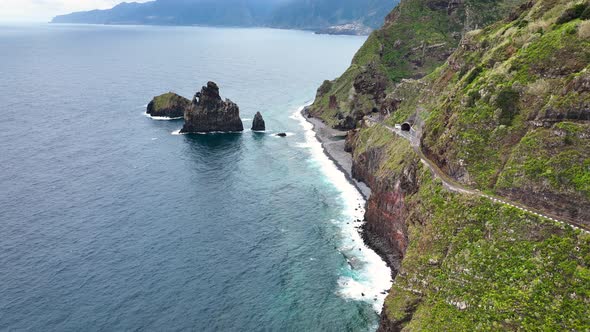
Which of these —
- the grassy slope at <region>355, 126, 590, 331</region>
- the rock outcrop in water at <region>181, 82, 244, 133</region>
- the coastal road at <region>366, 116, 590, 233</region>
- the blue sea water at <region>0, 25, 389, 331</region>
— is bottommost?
the blue sea water at <region>0, 25, 389, 331</region>

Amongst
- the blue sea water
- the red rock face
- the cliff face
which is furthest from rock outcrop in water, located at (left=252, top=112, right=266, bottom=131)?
the cliff face

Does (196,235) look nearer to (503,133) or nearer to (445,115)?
(445,115)

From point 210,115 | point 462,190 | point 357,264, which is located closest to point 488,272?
point 462,190

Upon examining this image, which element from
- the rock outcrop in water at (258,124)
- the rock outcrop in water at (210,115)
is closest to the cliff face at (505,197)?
the rock outcrop in water at (258,124)

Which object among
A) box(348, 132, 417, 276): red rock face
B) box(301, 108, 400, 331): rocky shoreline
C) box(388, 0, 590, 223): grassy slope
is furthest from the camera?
box(348, 132, 417, 276): red rock face

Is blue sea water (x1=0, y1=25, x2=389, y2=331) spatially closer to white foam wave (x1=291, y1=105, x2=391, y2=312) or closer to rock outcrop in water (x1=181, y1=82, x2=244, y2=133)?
white foam wave (x1=291, y1=105, x2=391, y2=312)

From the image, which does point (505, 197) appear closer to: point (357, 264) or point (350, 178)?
point (357, 264)

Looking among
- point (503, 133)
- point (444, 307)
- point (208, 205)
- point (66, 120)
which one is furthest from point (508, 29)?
A: point (66, 120)
